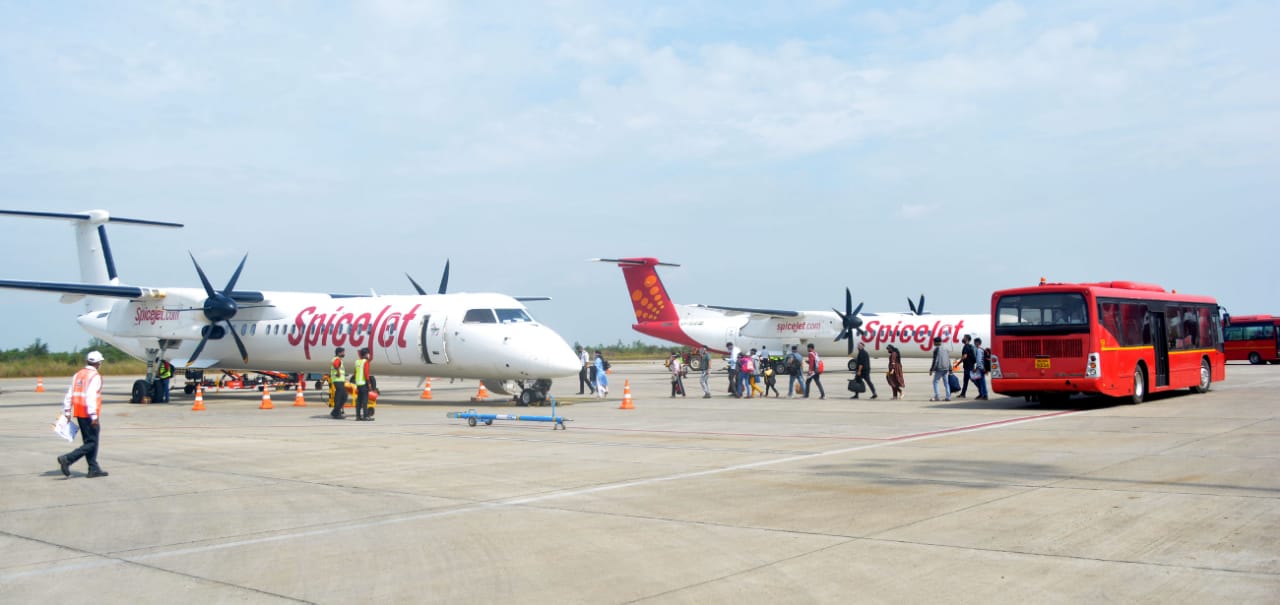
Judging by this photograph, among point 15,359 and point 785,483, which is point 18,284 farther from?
point 15,359

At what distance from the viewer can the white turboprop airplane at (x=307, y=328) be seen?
71.8 ft

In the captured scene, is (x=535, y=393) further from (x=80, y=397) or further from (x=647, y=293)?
(x=647, y=293)

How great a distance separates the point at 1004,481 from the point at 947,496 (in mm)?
1170

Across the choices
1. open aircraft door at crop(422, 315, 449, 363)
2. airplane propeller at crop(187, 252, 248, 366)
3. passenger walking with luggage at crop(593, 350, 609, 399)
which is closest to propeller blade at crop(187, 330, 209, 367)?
airplane propeller at crop(187, 252, 248, 366)

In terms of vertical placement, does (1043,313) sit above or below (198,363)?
above

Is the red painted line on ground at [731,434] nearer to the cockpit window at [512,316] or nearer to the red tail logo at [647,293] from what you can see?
the cockpit window at [512,316]

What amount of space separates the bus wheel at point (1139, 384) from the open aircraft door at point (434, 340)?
15321 millimetres

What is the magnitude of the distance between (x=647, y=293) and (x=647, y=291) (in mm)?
124

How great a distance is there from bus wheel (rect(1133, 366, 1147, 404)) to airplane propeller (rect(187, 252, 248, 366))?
23274mm

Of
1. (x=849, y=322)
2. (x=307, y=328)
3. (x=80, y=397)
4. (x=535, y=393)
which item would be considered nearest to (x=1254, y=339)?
(x=849, y=322)

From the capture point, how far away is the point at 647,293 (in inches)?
1975

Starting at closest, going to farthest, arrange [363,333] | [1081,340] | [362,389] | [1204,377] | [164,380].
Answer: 1. [1081,340]
2. [362,389]
3. [1204,377]
4. [363,333]
5. [164,380]

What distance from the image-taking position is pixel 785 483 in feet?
31.1

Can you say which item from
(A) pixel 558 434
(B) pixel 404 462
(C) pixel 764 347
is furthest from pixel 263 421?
(C) pixel 764 347
